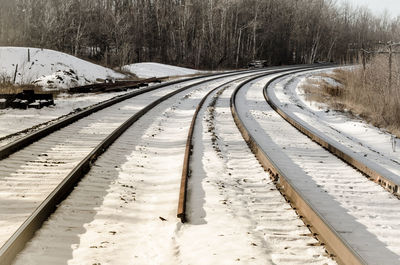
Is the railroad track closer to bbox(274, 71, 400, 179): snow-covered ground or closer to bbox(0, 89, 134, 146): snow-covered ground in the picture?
bbox(0, 89, 134, 146): snow-covered ground

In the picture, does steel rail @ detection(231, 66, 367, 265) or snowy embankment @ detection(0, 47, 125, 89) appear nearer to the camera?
steel rail @ detection(231, 66, 367, 265)

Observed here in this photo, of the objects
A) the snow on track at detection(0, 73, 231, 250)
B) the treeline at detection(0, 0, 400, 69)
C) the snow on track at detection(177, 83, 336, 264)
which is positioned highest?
the treeline at detection(0, 0, 400, 69)

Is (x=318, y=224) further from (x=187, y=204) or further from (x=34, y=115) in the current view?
(x=34, y=115)


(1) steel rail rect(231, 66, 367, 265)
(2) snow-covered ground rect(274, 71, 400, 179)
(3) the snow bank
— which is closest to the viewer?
(1) steel rail rect(231, 66, 367, 265)

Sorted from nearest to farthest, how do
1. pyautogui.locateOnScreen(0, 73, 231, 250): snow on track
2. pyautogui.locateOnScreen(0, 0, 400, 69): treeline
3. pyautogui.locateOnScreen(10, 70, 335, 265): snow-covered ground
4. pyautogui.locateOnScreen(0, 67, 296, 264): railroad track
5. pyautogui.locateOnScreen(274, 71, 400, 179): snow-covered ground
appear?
pyautogui.locateOnScreen(10, 70, 335, 265): snow-covered ground → pyautogui.locateOnScreen(0, 67, 296, 264): railroad track → pyautogui.locateOnScreen(0, 73, 231, 250): snow on track → pyautogui.locateOnScreen(274, 71, 400, 179): snow-covered ground → pyautogui.locateOnScreen(0, 0, 400, 69): treeline

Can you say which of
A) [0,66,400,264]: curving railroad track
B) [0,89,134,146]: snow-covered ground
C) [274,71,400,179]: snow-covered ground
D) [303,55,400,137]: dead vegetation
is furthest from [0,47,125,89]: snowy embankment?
[0,66,400,264]: curving railroad track

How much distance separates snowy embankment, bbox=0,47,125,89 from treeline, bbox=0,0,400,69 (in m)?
18.7

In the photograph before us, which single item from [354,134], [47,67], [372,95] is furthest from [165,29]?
[354,134]

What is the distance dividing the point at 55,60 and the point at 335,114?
1877cm

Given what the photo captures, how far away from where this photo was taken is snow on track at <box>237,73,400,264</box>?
404 centimetres

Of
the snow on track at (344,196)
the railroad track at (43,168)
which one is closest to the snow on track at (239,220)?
the snow on track at (344,196)

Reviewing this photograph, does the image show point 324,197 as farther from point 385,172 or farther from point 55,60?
point 55,60

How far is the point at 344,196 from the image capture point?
5508 mm

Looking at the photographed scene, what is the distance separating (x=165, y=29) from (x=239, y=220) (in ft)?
181
